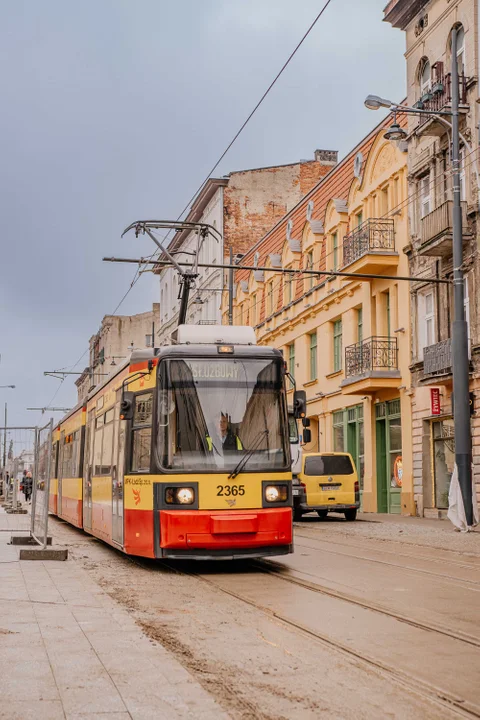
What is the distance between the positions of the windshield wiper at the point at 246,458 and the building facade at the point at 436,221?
48.3ft

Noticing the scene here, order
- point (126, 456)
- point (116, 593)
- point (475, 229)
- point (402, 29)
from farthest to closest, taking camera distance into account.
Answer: point (402, 29)
point (475, 229)
point (126, 456)
point (116, 593)

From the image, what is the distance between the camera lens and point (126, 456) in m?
14.6

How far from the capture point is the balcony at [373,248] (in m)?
32.9

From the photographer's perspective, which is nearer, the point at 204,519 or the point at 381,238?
the point at 204,519

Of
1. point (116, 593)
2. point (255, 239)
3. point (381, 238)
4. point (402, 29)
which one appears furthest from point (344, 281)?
point (116, 593)

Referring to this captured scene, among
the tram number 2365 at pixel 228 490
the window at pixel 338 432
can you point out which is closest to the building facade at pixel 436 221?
the window at pixel 338 432

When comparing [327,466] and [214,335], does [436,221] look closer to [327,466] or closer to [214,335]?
[327,466]

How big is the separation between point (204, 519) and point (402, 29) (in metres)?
24.6

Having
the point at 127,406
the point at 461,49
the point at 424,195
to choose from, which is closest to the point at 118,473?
the point at 127,406

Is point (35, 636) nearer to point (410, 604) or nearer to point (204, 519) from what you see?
point (410, 604)

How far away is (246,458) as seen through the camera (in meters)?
13.3

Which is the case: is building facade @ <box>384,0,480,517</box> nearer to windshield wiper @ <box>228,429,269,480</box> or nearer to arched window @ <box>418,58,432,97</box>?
arched window @ <box>418,58,432,97</box>

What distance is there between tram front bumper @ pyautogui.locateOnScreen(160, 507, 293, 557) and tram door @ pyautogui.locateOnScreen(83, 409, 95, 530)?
259 inches

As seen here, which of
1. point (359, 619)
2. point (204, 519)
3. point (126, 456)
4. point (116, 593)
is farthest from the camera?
point (126, 456)
